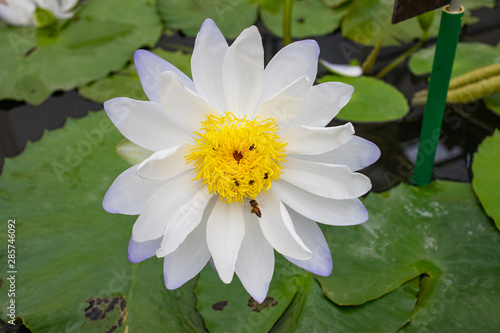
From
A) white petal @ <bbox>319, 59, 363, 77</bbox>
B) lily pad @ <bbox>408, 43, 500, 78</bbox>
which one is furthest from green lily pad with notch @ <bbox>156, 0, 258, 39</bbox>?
lily pad @ <bbox>408, 43, 500, 78</bbox>

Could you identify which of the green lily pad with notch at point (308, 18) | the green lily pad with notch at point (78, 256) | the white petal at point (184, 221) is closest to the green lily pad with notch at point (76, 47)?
the green lily pad with notch at point (78, 256)

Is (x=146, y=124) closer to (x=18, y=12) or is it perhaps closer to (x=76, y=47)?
(x=76, y=47)

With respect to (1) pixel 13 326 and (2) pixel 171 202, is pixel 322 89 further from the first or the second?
(1) pixel 13 326

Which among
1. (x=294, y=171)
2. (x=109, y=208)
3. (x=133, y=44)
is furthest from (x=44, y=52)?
(x=294, y=171)

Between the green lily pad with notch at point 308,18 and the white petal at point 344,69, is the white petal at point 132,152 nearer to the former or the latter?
the white petal at point 344,69

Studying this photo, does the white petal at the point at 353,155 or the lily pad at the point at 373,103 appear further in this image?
the lily pad at the point at 373,103
